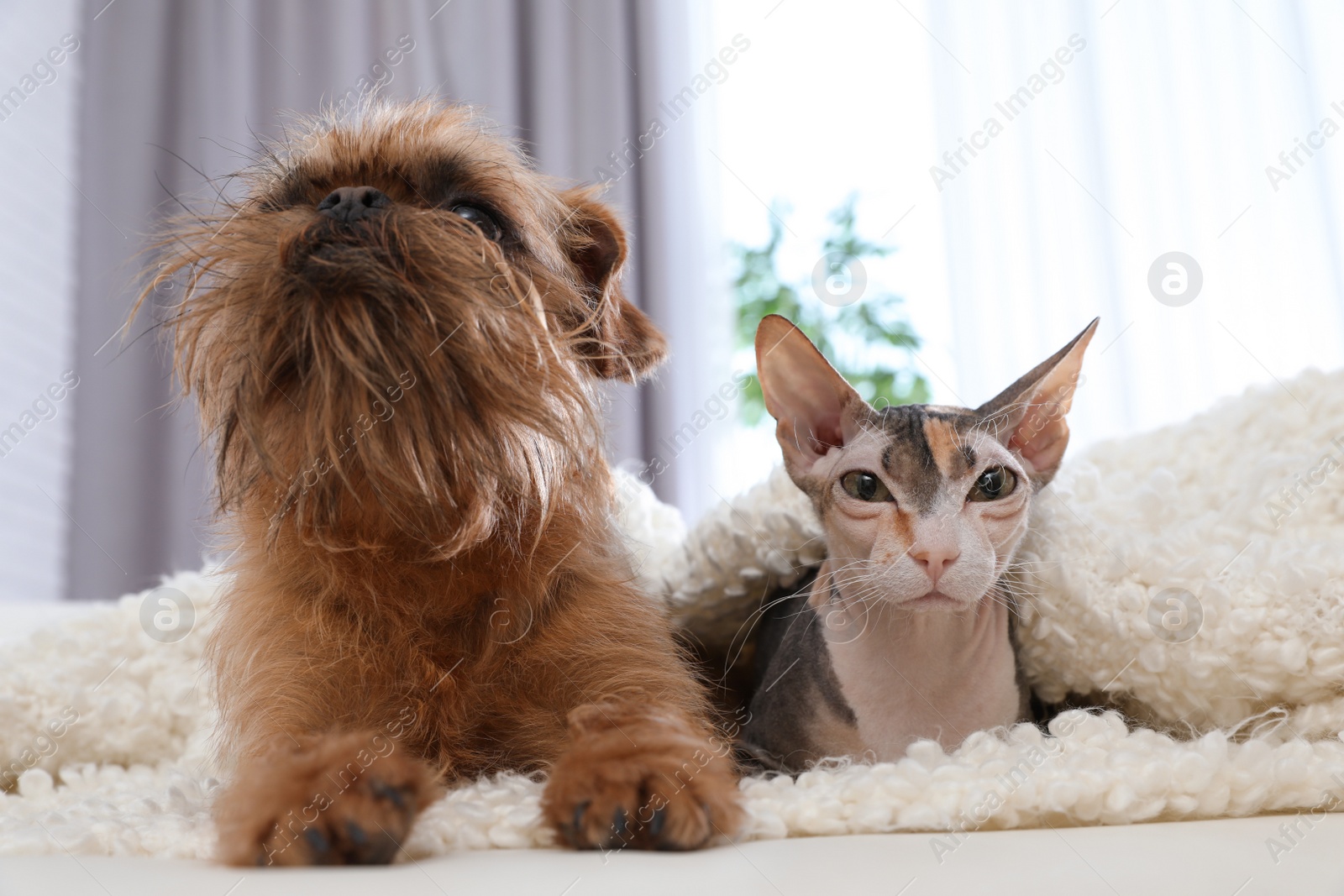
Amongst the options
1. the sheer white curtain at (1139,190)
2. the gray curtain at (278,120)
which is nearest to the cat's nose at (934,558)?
the sheer white curtain at (1139,190)

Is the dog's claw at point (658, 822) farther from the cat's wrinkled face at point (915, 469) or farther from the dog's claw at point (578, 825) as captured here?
the cat's wrinkled face at point (915, 469)

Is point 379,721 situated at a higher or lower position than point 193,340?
lower

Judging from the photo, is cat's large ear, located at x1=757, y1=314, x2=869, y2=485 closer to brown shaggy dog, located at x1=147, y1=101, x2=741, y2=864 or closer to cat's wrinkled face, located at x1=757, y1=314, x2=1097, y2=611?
cat's wrinkled face, located at x1=757, y1=314, x2=1097, y2=611

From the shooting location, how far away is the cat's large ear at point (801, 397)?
45.3 inches

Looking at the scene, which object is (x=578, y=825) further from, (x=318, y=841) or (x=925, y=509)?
(x=925, y=509)

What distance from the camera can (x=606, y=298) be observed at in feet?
4.32

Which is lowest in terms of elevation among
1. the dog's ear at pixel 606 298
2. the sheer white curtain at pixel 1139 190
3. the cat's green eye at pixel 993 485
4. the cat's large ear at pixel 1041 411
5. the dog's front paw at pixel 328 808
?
the dog's front paw at pixel 328 808

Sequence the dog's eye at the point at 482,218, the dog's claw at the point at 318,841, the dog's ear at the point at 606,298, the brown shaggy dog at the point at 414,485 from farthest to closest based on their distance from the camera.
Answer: the dog's ear at the point at 606,298 → the dog's eye at the point at 482,218 → the brown shaggy dog at the point at 414,485 → the dog's claw at the point at 318,841

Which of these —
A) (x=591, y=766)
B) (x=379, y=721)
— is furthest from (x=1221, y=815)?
(x=379, y=721)

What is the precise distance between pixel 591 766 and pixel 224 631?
0.64 meters

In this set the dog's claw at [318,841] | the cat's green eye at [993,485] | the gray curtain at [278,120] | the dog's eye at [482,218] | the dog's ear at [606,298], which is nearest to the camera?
the dog's claw at [318,841]

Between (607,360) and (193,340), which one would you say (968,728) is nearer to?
(607,360)

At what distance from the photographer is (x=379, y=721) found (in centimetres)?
102

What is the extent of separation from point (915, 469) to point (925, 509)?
1.9 inches
